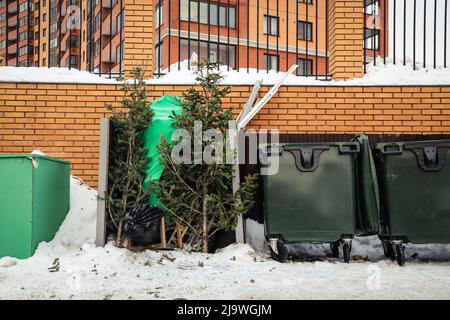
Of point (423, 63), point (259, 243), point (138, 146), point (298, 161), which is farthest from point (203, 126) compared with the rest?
point (423, 63)

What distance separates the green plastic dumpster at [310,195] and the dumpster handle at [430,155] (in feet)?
1.85

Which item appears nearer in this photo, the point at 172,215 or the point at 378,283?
the point at 378,283

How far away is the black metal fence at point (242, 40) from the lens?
6.75m

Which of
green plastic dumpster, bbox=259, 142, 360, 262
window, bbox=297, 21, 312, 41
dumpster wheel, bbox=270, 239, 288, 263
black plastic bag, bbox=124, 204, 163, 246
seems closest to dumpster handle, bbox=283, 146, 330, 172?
green plastic dumpster, bbox=259, 142, 360, 262

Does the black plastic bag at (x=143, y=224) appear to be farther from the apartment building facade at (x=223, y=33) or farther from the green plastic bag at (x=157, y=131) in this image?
the apartment building facade at (x=223, y=33)

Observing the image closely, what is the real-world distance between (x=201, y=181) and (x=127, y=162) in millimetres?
809

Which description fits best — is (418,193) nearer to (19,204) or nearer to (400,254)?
(400,254)

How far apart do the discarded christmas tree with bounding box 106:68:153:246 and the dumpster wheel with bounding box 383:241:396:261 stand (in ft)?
8.11

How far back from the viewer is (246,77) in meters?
Result: 6.19

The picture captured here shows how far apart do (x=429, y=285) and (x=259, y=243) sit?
1857 millimetres

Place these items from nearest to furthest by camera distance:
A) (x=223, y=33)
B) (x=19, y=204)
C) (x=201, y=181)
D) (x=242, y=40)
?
(x=19, y=204), (x=201, y=181), (x=242, y=40), (x=223, y=33)

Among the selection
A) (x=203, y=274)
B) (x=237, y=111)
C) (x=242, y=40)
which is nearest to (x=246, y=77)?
(x=237, y=111)
